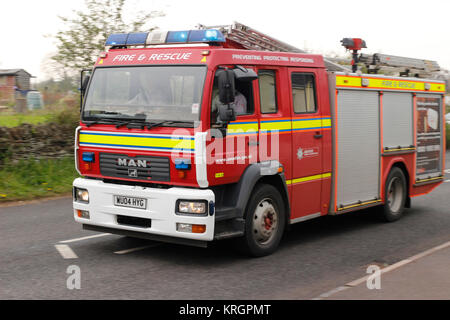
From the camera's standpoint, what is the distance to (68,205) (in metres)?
11.1

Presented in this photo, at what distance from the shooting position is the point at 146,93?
6.98 metres

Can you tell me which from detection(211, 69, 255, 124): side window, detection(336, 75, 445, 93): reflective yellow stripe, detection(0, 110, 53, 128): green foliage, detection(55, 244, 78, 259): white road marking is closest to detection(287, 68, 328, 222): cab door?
detection(336, 75, 445, 93): reflective yellow stripe

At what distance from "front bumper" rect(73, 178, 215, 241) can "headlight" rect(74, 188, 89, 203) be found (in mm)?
56

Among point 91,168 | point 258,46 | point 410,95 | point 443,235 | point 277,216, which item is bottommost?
point 443,235

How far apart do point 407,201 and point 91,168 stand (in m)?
6.09

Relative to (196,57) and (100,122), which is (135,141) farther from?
(196,57)

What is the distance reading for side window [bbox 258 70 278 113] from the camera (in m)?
7.32

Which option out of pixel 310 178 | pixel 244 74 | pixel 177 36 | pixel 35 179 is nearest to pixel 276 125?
pixel 244 74

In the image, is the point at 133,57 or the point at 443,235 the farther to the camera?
the point at 443,235

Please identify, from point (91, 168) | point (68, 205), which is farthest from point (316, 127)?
point (68, 205)

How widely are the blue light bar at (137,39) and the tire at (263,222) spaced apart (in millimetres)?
2347

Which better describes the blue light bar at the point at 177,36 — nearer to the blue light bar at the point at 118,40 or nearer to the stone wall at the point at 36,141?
the blue light bar at the point at 118,40

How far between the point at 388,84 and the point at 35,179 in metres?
7.51
